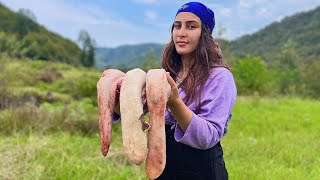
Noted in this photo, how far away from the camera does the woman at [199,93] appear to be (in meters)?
1.66

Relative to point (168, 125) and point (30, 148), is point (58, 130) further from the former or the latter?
point (168, 125)

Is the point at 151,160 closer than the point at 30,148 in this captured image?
Yes

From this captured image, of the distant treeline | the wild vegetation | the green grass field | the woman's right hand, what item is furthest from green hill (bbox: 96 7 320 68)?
the woman's right hand

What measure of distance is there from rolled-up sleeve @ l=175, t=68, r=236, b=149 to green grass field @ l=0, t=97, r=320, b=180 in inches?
81.7

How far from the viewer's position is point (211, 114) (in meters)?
1.66

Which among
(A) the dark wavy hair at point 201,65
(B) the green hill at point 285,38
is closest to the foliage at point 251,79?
(A) the dark wavy hair at point 201,65

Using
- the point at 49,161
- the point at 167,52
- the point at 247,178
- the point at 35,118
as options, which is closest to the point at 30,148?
the point at 49,161

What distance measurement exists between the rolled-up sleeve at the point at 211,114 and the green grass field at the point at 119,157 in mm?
2076

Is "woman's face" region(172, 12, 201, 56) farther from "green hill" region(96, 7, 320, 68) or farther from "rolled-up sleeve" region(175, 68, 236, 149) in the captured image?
"green hill" region(96, 7, 320, 68)

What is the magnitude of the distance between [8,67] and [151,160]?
9.17m

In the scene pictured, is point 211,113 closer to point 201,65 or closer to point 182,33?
point 201,65

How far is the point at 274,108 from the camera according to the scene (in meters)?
9.72

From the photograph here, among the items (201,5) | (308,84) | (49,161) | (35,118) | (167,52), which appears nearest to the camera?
(201,5)

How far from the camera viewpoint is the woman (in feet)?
5.45
